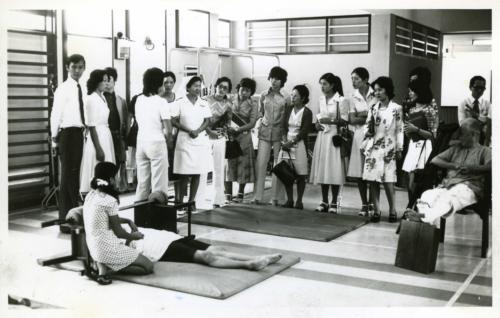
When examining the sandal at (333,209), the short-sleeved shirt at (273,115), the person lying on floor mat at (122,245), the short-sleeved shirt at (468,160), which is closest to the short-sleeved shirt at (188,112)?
the short-sleeved shirt at (273,115)

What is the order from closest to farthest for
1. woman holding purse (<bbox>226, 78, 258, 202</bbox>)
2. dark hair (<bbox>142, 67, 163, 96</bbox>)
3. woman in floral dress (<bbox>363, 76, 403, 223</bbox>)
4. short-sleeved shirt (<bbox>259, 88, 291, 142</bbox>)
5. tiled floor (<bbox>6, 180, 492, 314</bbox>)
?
1. tiled floor (<bbox>6, 180, 492, 314</bbox>)
2. dark hair (<bbox>142, 67, 163, 96</bbox>)
3. woman in floral dress (<bbox>363, 76, 403, 223</bbox>)
4. short-sleeved shirt (<bbox>259, 88, 291, 142</bbox>)
5. woman holding purse (<bbox>226, 78, 258, 202</bbox>)

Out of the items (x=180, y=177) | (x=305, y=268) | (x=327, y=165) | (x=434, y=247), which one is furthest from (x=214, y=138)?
(x=434, y=247)

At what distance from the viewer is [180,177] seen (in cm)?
682

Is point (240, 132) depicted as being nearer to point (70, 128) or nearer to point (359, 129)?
point (359, 129)

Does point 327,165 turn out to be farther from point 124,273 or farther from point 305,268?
point 124,273

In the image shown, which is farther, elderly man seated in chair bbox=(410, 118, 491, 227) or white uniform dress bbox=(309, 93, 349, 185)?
white uniform dress bbox=(309, 93, 349, 185)

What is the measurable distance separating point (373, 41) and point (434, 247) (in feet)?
18.2

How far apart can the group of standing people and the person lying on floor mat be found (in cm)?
137

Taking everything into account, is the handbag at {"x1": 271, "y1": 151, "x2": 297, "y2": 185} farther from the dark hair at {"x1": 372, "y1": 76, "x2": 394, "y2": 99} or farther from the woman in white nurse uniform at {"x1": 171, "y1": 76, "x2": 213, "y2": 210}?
the dark hair at {"x1": 372, "y1": 76, "x2": 394, "y2": 99}

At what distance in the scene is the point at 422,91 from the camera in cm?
633

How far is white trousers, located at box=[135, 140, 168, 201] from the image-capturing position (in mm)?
6191

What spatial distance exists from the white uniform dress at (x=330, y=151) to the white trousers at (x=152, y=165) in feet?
6.06

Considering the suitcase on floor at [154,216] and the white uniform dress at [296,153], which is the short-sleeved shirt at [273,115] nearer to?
the white uniform dress at [296,153]

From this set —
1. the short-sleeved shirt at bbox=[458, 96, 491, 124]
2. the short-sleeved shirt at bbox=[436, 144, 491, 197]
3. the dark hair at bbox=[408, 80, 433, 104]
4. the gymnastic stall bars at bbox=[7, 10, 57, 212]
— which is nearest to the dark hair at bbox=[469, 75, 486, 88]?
the short-sleeved shirt at bbox=[458, 96, 491, 124]
